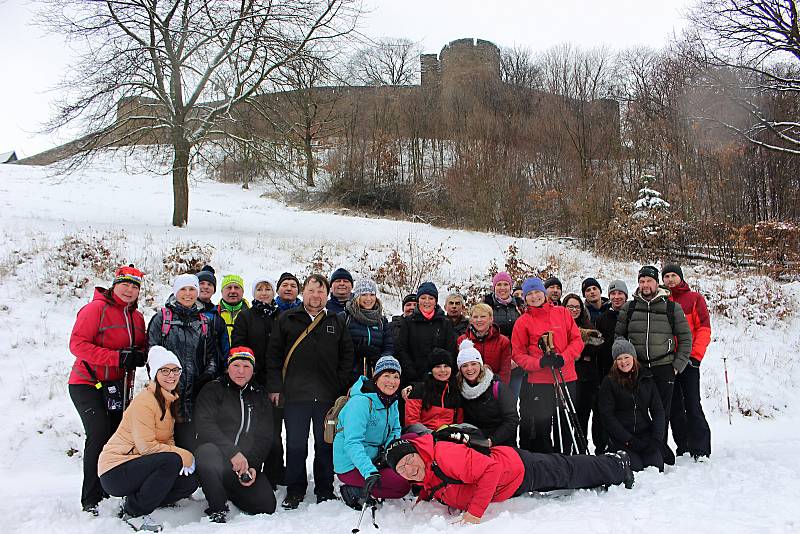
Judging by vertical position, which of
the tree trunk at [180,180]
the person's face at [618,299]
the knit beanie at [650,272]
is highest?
the tree trunk at [180,180]

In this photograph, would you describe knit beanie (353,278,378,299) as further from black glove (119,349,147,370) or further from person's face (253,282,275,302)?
black glove (119,349,147,370)

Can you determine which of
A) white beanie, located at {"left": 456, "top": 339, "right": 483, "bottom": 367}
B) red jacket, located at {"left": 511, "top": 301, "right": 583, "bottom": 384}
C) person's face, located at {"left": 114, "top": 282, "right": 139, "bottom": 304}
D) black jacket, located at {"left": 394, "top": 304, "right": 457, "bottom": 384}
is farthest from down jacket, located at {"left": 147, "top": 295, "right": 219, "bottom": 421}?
red jacket, located at {"left": 511, "top": 301, "right": 583, "bottom": 384}

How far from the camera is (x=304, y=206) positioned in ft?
73.5

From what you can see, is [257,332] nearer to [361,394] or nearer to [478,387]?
[361,394]

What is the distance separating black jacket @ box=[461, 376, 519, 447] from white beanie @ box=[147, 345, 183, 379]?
7.56 feet

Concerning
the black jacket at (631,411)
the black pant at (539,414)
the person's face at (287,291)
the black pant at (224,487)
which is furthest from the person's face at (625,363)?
the black pant at (224,487)

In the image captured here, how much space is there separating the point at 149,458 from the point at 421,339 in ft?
7.74

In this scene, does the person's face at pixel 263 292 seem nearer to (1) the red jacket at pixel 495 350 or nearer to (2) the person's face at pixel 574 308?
(1) the red jacket at pixel 495 350

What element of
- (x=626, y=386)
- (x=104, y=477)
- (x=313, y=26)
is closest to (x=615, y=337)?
(x=626, y=386)

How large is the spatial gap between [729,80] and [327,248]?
12.1 m

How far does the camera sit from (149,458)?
370 cm

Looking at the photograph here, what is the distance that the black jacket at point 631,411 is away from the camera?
15.4 feet

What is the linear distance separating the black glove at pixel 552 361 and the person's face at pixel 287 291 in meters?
2.35

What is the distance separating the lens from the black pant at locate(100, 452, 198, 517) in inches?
143
